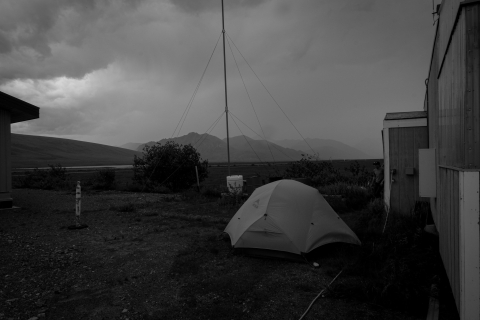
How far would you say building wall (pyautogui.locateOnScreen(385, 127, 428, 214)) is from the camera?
8.72 m

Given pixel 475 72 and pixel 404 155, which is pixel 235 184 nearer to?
pixel 404 155

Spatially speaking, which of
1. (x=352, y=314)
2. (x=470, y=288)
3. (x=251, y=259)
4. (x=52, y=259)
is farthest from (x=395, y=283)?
(x=52, y=259)

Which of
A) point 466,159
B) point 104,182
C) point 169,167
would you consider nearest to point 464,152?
point 466,159

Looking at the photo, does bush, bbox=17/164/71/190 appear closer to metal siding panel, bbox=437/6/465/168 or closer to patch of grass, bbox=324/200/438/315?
patch of grass, bbox=324/200/438/315

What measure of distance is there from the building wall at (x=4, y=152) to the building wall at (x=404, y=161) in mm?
12896

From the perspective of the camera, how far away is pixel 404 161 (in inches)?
349

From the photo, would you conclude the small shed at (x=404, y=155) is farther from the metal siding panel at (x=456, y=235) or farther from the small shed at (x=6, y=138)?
the small shed at (x=6, y=138)

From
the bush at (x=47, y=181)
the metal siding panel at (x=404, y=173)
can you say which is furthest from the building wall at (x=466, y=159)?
the bush at (x=47, y=181)

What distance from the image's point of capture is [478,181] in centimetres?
300

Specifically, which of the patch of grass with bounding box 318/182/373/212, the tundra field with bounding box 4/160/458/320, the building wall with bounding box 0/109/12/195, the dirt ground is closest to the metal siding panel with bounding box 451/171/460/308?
the tundra field with bounding box 4/160/458/320

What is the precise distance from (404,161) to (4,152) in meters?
13.2

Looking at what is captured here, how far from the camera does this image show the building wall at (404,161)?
872cm

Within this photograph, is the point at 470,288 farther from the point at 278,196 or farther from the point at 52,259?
the point at 52,259

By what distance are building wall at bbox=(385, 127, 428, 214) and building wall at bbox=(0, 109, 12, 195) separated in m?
12.9
